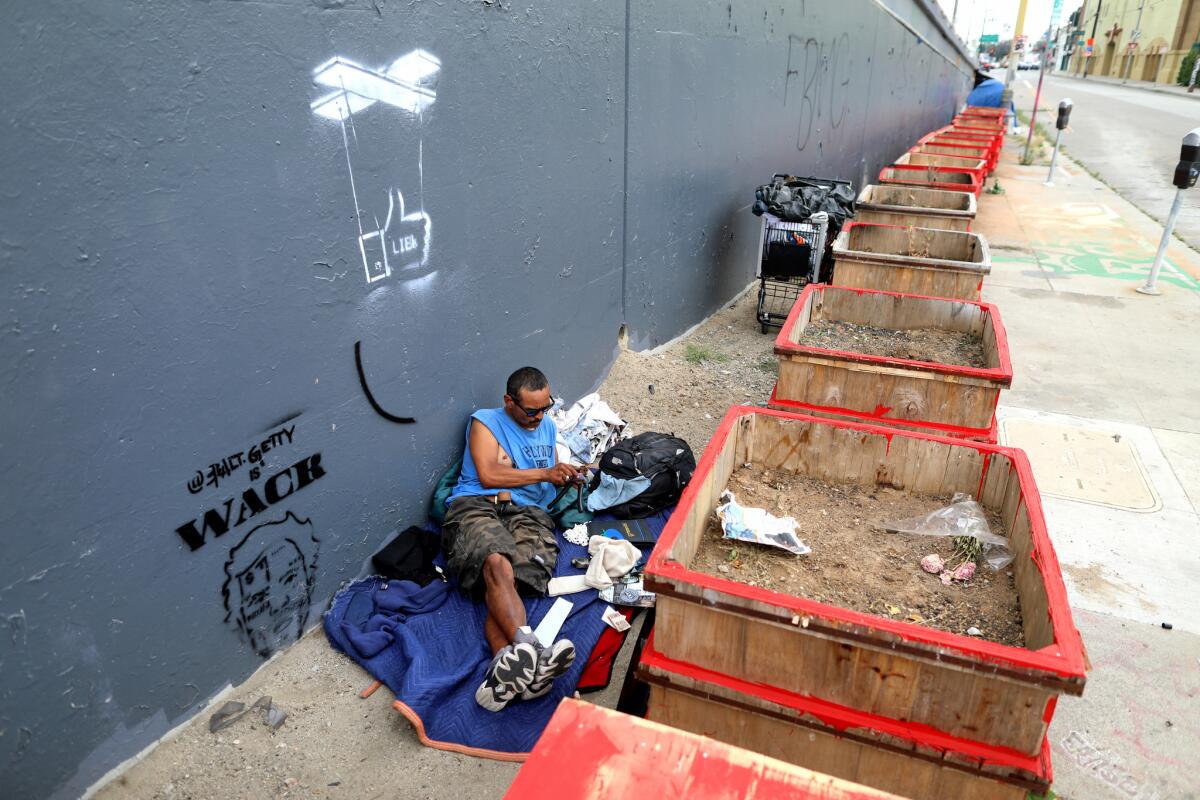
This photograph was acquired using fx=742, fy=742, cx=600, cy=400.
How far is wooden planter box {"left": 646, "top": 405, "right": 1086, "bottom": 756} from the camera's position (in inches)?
77.6

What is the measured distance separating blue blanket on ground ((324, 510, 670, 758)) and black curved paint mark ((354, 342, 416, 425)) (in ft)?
2.74

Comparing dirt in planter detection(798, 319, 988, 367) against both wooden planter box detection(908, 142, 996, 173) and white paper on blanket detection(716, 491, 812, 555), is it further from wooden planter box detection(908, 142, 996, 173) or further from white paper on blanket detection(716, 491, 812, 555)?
wooden planter box detection(908, 142, 996, 173)

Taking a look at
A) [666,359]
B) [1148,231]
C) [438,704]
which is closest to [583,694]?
[438,704]

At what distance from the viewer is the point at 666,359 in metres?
6.77

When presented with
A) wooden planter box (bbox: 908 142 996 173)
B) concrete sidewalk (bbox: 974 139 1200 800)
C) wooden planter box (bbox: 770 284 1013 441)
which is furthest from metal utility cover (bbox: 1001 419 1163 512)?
wooden planter box (bbox: 908 142 996 173)

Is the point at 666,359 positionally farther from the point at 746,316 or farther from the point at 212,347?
the point at 212,347

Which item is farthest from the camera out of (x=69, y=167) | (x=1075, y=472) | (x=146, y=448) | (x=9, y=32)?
(x=1075, y=472)

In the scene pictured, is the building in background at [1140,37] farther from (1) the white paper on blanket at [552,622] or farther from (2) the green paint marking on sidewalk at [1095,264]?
(1) the white paper on blanket at [552,622]

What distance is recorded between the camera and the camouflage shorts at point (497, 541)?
3.71 m

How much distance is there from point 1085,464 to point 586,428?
12.0 feet

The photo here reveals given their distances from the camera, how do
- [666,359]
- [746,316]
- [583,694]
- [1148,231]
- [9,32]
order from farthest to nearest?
[1148,231], [746,316], [666,359], [583,694], [9,32]

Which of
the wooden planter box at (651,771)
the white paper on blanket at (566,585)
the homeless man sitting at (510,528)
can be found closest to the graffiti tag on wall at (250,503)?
the homeless man sitting at (510,528)

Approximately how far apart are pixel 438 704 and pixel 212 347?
5.71 ft

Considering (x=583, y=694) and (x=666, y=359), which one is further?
(x=666, y=359)
